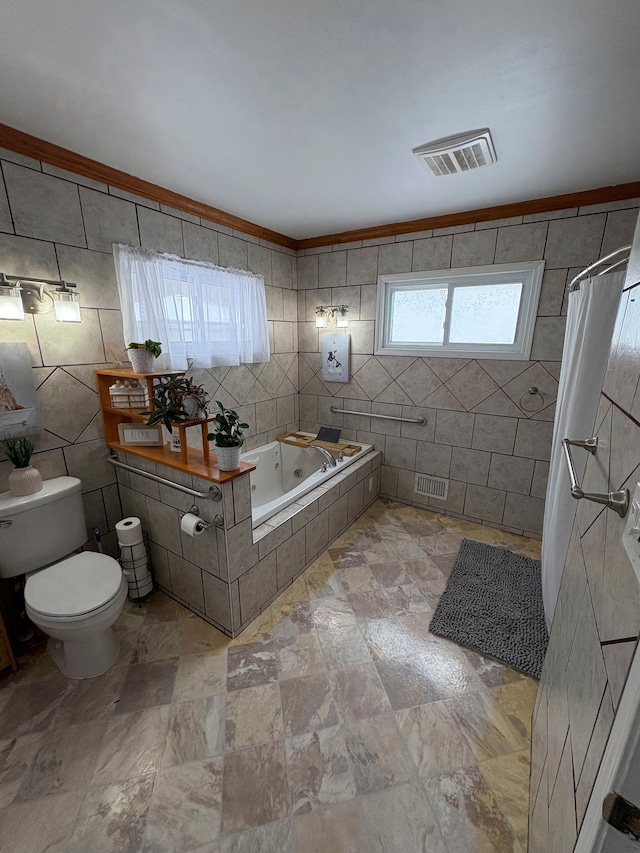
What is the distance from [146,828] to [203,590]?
89 cm

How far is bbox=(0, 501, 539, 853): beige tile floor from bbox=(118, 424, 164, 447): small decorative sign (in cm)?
100

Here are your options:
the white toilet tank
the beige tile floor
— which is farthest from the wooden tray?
the white toilet tank

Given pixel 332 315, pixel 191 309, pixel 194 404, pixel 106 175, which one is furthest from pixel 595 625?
pixel 332 315

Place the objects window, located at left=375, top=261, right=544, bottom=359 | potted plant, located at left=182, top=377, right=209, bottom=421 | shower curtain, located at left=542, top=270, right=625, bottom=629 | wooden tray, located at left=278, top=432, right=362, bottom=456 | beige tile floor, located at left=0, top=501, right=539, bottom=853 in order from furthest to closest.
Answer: wooden tray, located at left=278, top=432, right=362, bottom=456, window, located at left=375, top=261, right=544, bottom=359, potted plant, located at left=182, top=377, right=209, bottom=421, shower curtain, located at left=542, top=270, right=625, bottom=629, beige tile floor, located at left=0, top=501, right=539, bottom=853

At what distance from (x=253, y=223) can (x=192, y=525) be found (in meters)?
2.44

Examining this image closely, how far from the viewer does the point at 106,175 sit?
1.91m

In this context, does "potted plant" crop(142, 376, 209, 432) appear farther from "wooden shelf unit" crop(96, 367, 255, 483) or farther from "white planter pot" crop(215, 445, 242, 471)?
"white planter pot" crop(215, 445, 242, 471)

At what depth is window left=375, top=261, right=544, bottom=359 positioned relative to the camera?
2.55 meters

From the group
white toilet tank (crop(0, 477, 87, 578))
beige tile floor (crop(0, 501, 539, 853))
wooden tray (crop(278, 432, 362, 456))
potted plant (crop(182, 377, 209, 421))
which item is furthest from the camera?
wooden tray (crop(278, 432, 362, 456))

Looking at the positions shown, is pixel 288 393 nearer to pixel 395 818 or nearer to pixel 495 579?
pixel 495 579

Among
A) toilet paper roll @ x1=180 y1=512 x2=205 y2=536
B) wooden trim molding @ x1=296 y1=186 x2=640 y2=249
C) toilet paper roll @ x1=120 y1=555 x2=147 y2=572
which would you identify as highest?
wooden trim molding @ x1=296 y1=186 x2=640 y2=249

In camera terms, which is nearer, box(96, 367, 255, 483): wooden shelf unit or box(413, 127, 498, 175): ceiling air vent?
box(413, 127, 498, 175): ceiling air vent

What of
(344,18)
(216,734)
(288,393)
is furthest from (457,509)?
(344,18)

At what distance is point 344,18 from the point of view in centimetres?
102
